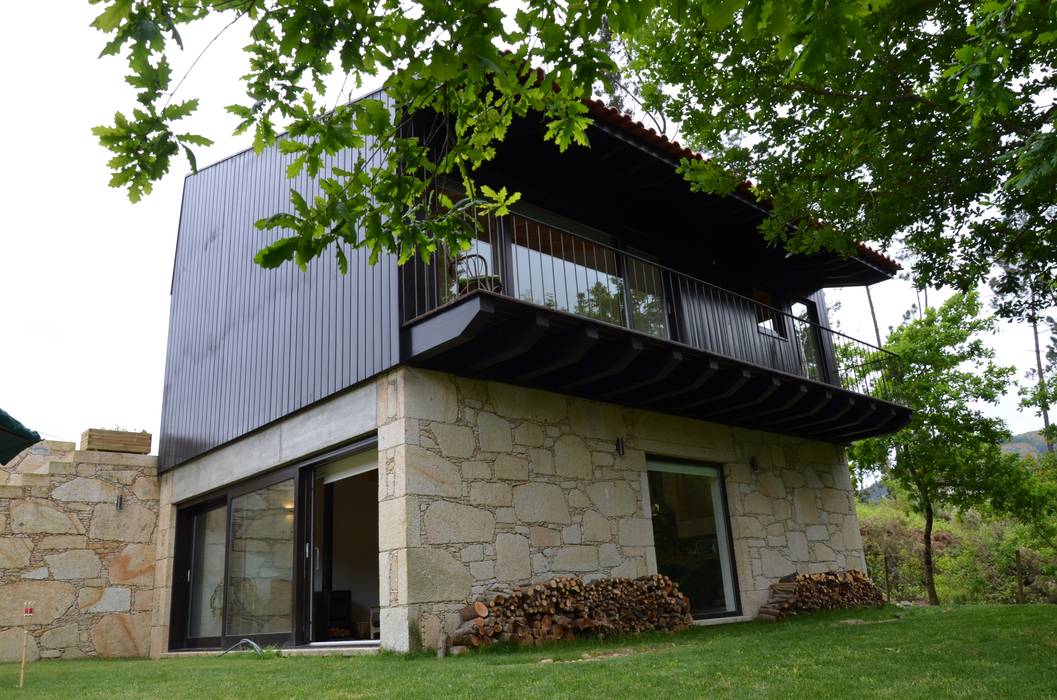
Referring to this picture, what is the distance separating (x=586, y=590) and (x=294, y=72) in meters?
5.50

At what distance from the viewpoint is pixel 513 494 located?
295 inches

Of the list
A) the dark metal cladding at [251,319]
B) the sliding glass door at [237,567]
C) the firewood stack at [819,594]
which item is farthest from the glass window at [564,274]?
the firewood stack at [819,594]

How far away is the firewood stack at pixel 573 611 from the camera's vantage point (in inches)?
263

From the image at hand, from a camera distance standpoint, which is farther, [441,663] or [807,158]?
[807,158]

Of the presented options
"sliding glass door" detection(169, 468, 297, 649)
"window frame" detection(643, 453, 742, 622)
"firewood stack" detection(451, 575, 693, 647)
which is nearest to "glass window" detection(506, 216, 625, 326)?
"window frame" detection(643, 453, 742, 622)

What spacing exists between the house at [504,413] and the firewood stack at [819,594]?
0.86ft

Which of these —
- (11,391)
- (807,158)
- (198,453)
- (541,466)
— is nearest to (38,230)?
(11,391)

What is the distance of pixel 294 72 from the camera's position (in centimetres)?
358

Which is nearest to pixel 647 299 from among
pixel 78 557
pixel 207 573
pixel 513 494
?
pixel 513 494

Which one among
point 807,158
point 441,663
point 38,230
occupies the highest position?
point 38,230

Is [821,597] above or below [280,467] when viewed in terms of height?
below

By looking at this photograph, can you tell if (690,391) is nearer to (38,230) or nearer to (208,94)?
(208,94)

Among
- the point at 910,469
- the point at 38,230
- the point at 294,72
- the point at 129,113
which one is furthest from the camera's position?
the point at 38,230

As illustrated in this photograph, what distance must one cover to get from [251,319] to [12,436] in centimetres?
297
